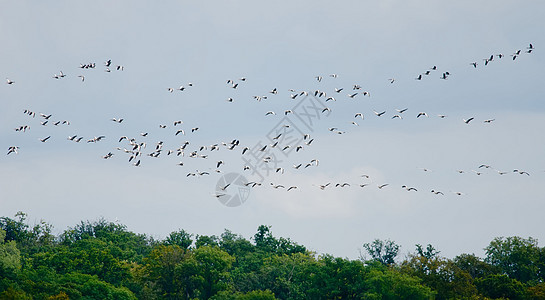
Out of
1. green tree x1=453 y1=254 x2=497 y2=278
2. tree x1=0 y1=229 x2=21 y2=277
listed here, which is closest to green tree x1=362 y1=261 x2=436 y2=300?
green tree x1=453 y1=254 x2=497 y2=278

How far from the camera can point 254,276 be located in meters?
104

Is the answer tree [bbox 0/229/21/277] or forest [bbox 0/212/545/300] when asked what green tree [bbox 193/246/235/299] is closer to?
forest [bbox 0/212/545/300]

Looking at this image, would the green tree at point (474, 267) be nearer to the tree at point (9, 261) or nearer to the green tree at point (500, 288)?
the green tree at point (500, 288)

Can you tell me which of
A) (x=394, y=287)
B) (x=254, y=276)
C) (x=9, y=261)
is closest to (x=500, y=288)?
(x=394, y=287)

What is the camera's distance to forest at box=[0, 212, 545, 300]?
87.1 meters

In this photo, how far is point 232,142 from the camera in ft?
233

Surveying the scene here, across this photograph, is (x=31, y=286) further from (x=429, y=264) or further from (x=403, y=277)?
(x=429, y=264)

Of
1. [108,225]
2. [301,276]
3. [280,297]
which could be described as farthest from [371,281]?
[108,225]

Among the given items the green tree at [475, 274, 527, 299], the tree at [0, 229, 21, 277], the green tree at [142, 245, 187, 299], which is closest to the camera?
the tree at [0, 229, 21, 277]

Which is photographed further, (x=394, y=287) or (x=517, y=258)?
(x=517, y=258)

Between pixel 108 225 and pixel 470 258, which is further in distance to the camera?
pixel 108 225

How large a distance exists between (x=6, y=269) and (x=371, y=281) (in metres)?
47.3

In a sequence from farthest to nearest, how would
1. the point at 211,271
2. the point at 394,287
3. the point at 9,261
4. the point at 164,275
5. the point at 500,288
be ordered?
the point at 164,275 < the point at 211,271 < the point at 9,261 < the point at 500,288 < the point at 394,287

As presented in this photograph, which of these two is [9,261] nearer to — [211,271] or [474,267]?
[211,271]
